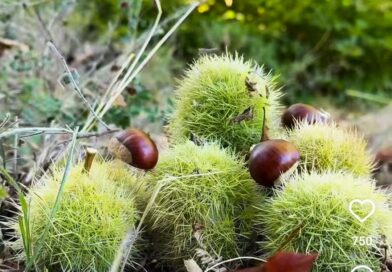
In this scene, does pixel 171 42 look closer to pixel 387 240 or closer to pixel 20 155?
pixel 20 155

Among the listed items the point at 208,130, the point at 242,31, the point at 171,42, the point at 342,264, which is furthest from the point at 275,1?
the point at 342,264

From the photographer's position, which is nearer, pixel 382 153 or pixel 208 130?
pixel 208 130

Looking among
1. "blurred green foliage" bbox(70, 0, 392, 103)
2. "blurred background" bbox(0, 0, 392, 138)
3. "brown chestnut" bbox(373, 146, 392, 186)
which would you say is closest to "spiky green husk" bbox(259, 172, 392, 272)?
"brown chestnut" bbox(373, 146, 392, 186)

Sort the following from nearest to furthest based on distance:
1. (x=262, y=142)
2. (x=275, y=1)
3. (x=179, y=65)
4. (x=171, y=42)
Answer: (x=262, y=142) < (x=179, y=65) < (x=171, y=42) < (x=275, y=1)

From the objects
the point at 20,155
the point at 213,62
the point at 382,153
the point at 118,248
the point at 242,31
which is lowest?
the point at 242,31

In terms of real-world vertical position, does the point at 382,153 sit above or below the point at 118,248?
below

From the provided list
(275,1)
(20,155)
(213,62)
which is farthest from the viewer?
(275,1)
